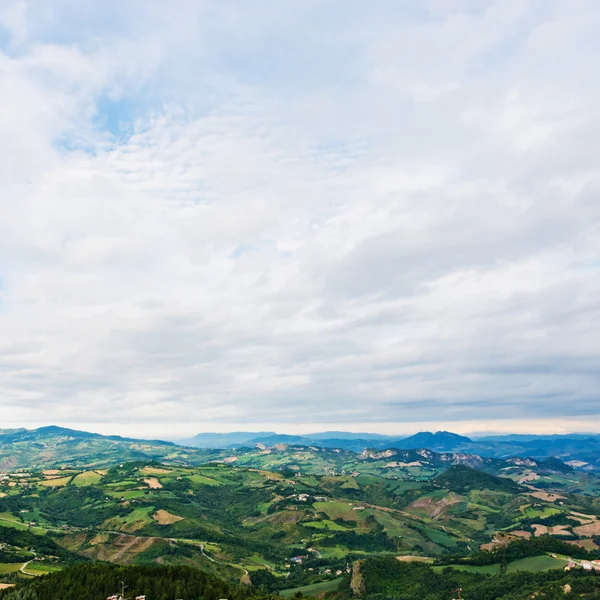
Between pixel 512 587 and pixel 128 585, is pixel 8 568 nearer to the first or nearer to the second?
pixel 128 585

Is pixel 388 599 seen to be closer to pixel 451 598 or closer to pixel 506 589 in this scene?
pixel 451 598

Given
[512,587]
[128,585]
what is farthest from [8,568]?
[512,587]

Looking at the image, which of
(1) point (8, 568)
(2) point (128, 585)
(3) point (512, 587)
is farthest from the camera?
(1) point (8, 568)

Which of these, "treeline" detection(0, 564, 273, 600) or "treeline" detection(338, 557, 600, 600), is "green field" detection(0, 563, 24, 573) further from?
"treeline" detection(338, 557, 600, 600)

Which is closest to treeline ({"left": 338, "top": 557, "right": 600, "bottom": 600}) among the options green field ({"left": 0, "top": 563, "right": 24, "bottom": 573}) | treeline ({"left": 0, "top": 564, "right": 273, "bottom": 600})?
treeline ({"left": 0, "top": 564, "right": 273, "bottom": 600})

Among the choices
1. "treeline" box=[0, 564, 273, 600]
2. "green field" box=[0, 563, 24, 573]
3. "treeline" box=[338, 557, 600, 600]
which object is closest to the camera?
"treeline" box=[0, 564, 273, 600]

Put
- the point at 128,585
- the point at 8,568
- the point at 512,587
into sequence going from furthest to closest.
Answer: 1. the point at 8,568
2. the point at 512,587
3. the point at 128,585

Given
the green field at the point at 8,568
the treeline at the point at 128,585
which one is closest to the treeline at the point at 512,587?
the treeline at the point at 128,585

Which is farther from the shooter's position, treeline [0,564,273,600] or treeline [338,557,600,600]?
treeline [338,557,600,600]

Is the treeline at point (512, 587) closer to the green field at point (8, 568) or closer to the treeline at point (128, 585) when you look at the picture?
the treeline at point (128, 585)
